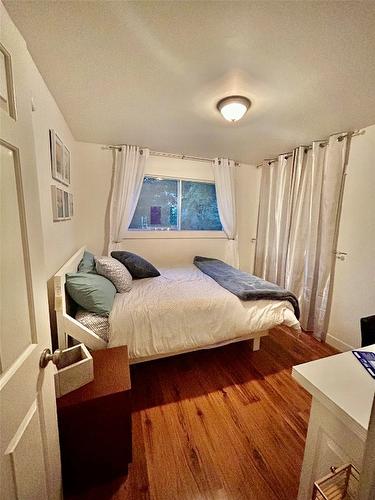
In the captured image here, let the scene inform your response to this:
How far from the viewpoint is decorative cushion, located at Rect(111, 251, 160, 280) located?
8.14 ft

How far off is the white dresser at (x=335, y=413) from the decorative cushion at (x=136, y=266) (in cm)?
195

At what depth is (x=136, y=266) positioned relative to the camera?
249 centimetres

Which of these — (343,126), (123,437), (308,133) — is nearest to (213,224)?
(308,133)

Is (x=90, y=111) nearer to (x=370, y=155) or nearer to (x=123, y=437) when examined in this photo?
(x=123, y=437)

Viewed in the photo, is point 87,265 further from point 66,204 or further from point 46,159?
point 46,159

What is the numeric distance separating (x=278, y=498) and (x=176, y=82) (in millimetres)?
2589

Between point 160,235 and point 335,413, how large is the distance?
9.63 ft

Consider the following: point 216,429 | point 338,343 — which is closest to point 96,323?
point 216,429

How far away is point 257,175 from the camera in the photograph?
379cm

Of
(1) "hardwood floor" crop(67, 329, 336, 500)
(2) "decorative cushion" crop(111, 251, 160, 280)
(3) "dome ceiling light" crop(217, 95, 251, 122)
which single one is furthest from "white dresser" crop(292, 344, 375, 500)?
(2) "decorative cushion" crop(111, 251, 160, 280)

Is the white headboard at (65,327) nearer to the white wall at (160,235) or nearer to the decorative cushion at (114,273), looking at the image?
the decorative cushion at (114,273)

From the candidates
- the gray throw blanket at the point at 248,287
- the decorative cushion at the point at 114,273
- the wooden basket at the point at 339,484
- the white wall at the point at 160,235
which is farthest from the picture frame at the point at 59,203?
the wooden basket at the point at 339,484

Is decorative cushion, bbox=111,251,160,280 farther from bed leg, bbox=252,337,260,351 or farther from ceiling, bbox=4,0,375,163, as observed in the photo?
ceiling, bbox=4,0,375,163

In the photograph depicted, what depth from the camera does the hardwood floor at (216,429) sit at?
3.69 feet
